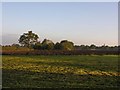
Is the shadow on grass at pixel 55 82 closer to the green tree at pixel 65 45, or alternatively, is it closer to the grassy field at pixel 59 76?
the grassy field at pixel 59 76

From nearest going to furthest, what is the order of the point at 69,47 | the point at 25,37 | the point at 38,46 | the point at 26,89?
1. the point at 26,89
2. the point at 38,46
3. the point at 69,47
4. the point at 25,37

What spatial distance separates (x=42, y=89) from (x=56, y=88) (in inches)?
24.2

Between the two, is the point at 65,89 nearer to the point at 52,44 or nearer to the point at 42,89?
the point at 42,89

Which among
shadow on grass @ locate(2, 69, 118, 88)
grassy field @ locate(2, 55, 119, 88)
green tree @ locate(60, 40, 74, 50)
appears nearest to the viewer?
shadow on grass @ locate(2, 69, 118, 88)

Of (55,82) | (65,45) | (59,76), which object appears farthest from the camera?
(65,45)

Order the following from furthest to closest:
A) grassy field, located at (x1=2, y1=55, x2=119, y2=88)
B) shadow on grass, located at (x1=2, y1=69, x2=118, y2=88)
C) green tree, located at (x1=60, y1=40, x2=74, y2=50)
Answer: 1. green tree, located at (x1=60, y1=40, x2=74, y2=50)
2. grassy field, located at (x1=2, y1=55, x2=119, y2=88)
3. shadow on grass, located at (x1=2, y1=69, x2=118, y2=88)

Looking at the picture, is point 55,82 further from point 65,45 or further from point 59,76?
point 65,45

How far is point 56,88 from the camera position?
1102cm

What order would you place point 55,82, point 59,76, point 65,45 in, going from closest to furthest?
point 55,82 < point 59,76 < point 65,45

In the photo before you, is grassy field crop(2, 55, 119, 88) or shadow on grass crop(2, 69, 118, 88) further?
grassy field crop(2, 55, 119, 88)

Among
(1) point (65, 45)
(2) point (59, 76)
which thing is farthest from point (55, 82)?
(1) point (65, 45)

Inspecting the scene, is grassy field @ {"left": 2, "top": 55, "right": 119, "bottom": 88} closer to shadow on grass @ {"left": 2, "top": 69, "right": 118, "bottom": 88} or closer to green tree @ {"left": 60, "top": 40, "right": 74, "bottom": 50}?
shadow on grass @ {"left": 2, "top": 69, "right": 118, "bottom": 88}

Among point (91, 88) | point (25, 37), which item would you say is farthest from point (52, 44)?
point (91, 88)

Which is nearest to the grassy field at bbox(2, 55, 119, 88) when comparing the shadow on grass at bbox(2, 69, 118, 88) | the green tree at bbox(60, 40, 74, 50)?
the shadow on grass at bbox(2, 69, 118, 88)
